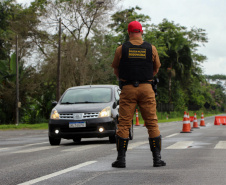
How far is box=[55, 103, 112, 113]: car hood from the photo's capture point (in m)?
11.9

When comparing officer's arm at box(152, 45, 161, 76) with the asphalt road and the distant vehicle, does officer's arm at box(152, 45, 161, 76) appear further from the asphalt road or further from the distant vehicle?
the distant vehicle

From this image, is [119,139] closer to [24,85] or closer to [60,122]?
[60,122]

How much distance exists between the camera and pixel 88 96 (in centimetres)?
1291

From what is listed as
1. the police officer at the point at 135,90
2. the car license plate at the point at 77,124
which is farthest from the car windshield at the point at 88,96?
the police officer at the point at 135,90

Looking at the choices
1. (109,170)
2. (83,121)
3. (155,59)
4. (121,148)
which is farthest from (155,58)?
(83,121)

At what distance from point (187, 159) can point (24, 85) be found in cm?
2709

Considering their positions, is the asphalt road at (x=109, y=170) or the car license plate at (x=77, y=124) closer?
the asphalt road at (x=109, y=170)

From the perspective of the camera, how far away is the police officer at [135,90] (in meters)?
6.63

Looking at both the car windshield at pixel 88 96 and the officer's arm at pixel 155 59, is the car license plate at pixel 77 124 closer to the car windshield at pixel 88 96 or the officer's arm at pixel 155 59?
the car windshield at pixel 88 96

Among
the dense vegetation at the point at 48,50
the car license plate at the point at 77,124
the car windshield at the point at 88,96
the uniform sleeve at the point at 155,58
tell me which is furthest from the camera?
the dense vegetation at the point at 48,50

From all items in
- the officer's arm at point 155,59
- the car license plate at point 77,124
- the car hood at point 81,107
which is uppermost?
the officer's arm at point 155,59

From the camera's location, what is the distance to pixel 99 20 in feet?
128

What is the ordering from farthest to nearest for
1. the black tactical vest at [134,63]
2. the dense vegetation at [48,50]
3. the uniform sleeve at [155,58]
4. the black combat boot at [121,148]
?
1. the dense vegetation at [48,50]
2. the uniform sleeve at [155,58]
3. the black tactical vest at [134,63]
4. the black combat boot at [121,148]

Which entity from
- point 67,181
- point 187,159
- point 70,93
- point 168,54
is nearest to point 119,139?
point 67,181
